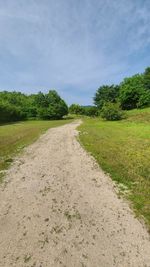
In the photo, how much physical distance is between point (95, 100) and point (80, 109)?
20.2 metres

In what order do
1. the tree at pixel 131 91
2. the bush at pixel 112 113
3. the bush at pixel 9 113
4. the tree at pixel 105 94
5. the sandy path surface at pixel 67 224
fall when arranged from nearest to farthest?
the sandy path surface at pixel 67 224 < the bush at pixel 112 113 < the bush at pixel 9 113 < the tree at pixel 131 91 < the tree at pixel 105 94

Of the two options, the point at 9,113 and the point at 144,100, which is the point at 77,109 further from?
the point at 9,113

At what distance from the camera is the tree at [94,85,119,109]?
3113 inches

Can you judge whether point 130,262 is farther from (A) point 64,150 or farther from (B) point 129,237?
(A) point 64,150

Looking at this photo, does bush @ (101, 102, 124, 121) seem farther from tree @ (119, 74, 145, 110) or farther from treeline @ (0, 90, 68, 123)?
treeline @ (0, 90, 68, 123)

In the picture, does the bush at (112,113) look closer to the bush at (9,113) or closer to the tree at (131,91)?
the tree at (131,91)

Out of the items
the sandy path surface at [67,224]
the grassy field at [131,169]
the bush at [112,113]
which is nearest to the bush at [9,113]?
the bush at [112,113]

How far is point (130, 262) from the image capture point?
15.3 feet

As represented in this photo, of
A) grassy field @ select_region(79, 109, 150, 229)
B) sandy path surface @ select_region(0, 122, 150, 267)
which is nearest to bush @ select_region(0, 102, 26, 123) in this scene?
grassy field @ select_region(79, 109, 150, 229)

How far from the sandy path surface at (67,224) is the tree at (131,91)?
5907 centimetres

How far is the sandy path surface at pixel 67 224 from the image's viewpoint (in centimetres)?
481

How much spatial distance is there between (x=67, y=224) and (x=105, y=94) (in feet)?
251

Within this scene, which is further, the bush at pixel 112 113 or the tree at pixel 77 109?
the tree at pixel 77 109

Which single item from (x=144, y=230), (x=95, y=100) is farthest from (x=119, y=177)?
(x=95, y=100)
